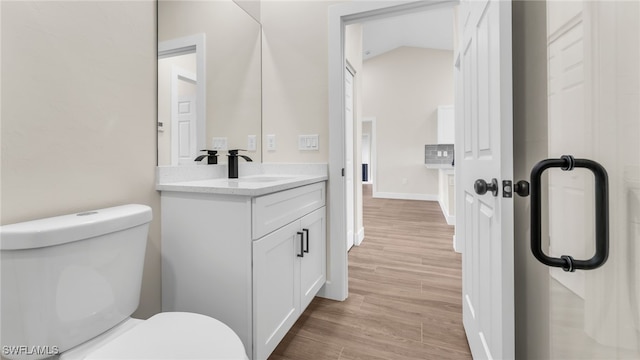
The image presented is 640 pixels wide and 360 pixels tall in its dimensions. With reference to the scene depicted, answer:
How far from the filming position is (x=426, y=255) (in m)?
2.84

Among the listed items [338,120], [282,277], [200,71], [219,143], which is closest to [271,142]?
[219,143]

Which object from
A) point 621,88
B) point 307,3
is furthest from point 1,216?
point 307,3

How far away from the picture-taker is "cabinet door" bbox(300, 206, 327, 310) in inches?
62.9

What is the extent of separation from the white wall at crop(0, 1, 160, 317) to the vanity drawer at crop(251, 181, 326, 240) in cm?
53

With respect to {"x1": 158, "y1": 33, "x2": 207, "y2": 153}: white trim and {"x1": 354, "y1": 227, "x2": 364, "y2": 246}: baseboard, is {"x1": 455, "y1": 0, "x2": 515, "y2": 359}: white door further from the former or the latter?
{"x1": 354, "y1": 227, "x2": 364, "y2": 246}: baseboard

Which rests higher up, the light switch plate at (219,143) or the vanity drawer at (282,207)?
the light switch plate at (219,143)

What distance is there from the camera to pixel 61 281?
0.79 meters

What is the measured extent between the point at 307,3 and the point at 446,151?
4999 millimetres

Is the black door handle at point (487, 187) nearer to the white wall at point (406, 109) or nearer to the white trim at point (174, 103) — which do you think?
the white trim at point (174, 103)

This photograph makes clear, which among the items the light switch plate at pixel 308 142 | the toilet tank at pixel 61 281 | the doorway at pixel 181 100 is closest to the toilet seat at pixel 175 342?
the toilet tank at pixel 61 281

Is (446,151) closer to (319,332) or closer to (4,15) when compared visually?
(319,332)

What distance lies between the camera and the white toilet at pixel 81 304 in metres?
0.75

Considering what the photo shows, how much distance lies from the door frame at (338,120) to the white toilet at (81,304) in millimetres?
1139

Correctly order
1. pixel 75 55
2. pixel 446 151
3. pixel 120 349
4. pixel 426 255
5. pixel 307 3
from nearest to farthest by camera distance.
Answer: pixel 120 349
pixel 75 55
pixel 307 3
pixel 426 255
pixel 446 151
